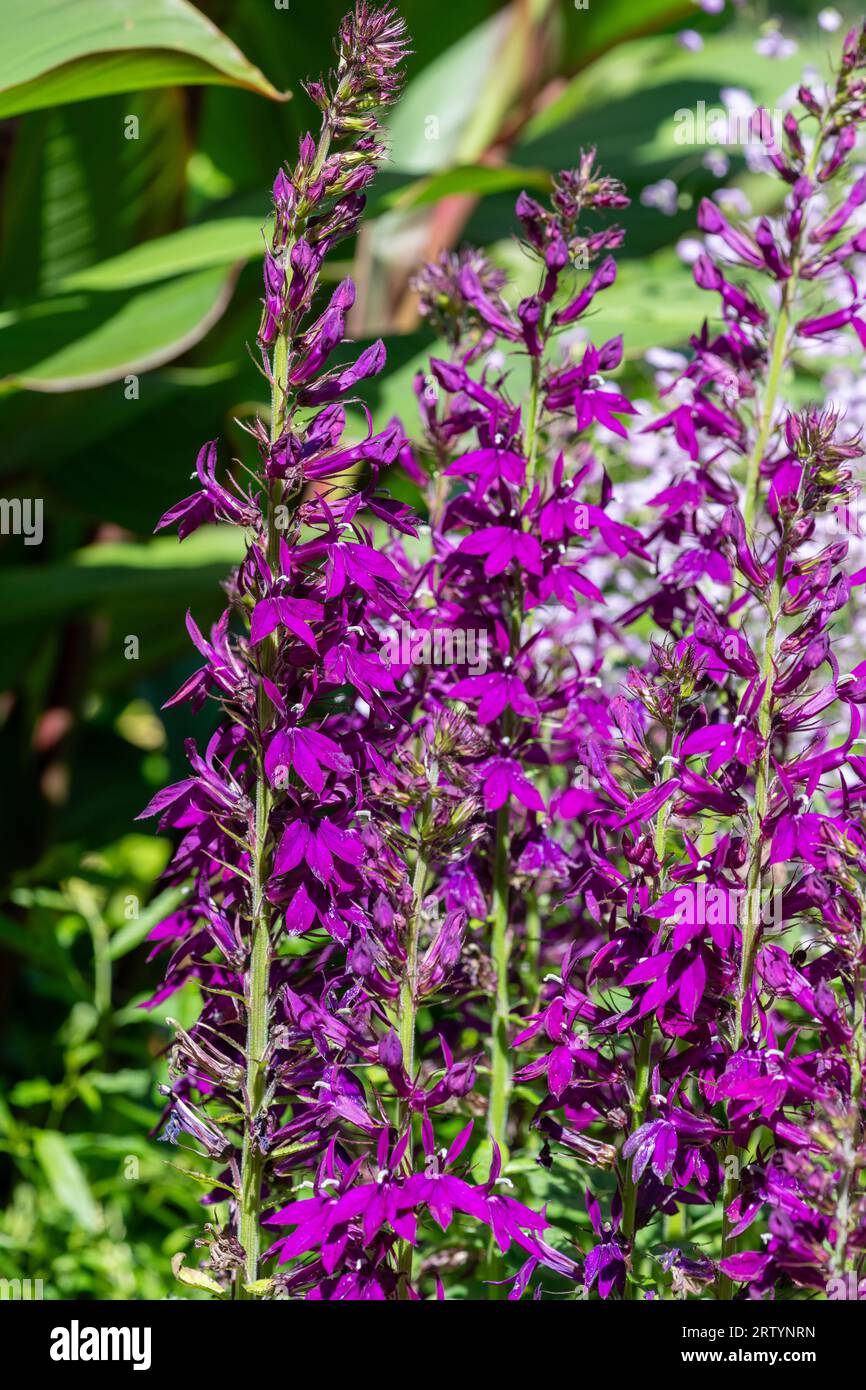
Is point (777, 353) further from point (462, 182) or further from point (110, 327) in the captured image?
point (110, 327)

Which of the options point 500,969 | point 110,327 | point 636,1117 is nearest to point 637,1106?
point 636,1117

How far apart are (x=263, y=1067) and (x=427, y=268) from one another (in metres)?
0.66

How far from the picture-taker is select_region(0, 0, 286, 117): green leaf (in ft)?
4.00

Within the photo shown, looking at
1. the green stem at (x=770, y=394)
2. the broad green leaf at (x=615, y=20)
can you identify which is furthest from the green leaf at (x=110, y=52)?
the broad green leaf at (x=615, y=20)

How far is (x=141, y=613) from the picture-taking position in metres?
2.16

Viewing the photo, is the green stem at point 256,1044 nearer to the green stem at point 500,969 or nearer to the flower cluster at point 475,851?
the flower cluster at point 475,851

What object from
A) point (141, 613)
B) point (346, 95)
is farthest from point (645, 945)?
point (141, 613)

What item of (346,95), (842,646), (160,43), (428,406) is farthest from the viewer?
(842,646)

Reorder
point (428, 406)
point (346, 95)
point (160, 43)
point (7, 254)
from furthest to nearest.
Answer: point (7, 254), point (160, 43), point (428, 406), point (346, 95)

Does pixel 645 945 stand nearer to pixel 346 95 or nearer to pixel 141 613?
pixel 346 95

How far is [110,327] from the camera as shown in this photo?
1598 mm

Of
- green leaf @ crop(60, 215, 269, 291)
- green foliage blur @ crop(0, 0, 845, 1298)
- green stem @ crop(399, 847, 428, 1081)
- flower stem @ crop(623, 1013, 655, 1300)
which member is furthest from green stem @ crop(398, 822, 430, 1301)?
green leaf @ crop(60, 215, 269, 291)

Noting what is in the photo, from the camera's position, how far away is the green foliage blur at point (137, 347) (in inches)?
58.9

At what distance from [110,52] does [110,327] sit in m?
0.42
